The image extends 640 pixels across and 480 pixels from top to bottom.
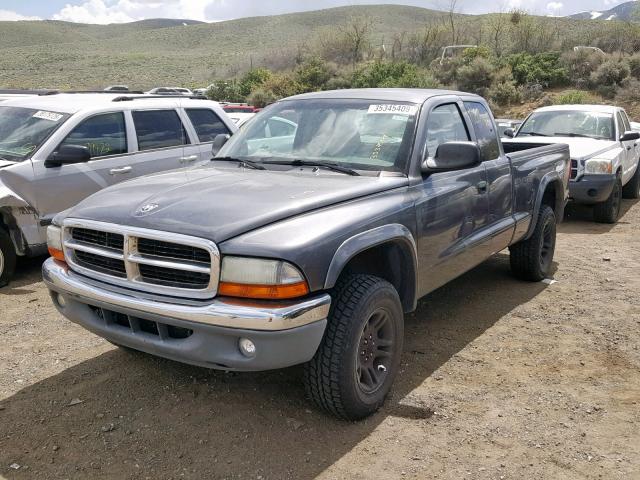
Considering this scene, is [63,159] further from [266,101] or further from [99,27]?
[99,27]

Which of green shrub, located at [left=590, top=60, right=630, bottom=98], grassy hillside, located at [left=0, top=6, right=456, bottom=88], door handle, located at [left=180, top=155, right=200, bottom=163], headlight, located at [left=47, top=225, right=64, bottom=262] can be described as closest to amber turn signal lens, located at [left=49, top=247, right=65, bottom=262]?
headlight, located at [left=47, top=225, right=64, bottom=262]

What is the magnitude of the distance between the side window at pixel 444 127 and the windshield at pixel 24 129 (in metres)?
Result: 3.85

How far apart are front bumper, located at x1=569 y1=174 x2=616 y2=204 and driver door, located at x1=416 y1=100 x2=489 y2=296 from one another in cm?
459

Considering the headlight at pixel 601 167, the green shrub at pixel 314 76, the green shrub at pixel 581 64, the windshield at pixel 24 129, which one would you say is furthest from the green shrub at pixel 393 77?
the windshield at pixel 24 129

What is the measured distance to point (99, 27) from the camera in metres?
108

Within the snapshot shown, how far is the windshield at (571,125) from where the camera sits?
980 cm

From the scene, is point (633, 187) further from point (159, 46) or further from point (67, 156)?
point (159, 46)

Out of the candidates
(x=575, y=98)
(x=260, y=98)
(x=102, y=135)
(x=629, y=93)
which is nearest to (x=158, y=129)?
(x=102, y=135)

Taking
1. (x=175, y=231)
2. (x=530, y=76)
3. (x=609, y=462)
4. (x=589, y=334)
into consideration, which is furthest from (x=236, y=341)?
(x=530, y=76)

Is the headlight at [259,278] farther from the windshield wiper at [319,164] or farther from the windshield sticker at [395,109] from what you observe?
the windshield sticker at [395,109]

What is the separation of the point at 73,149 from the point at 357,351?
399 centimetres

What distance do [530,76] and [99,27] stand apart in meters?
98.9

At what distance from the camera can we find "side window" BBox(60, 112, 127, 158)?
6.30 meters

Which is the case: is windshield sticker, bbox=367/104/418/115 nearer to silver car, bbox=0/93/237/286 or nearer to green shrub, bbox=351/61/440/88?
silver car, bbox=0/93/237/286
